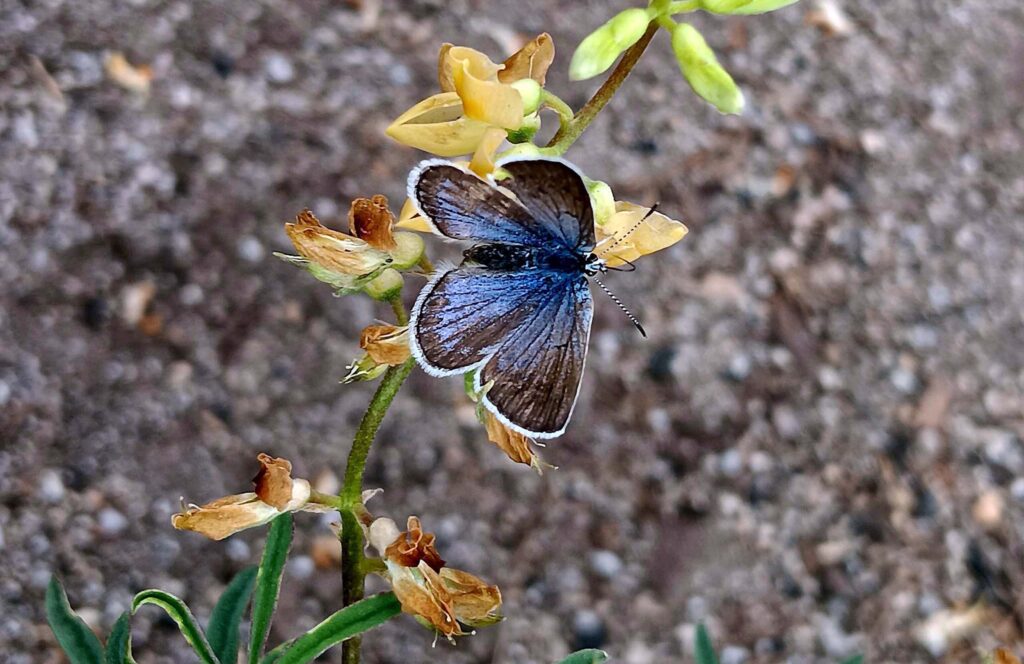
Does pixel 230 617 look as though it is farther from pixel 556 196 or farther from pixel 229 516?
pixel 556 196

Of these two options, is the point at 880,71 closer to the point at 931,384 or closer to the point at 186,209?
the point at 931,384

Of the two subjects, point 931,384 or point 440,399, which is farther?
point 931,384

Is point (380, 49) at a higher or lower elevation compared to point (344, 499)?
lower

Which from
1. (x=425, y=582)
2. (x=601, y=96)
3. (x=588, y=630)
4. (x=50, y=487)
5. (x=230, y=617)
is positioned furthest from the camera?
(x=588, y=630)

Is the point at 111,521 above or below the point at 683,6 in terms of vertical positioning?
below

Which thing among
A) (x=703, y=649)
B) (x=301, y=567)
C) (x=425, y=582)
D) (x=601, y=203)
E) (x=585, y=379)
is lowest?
(x=301, y=567)

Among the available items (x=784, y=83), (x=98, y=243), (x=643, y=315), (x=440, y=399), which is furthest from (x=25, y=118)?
(x=784, y=83)

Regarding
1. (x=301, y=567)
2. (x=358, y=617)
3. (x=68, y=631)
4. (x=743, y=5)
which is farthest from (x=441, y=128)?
(x=301, y=567)

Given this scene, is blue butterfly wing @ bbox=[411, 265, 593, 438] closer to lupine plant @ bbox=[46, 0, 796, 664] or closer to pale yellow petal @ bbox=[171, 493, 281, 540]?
lupine plant @ bbox=[46, 0, 796, 664]
